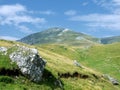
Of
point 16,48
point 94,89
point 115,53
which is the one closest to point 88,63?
point 115,53

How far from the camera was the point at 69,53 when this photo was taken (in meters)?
190

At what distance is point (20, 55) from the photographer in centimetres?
4478

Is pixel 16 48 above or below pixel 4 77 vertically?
above

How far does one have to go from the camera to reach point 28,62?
44.5 meters

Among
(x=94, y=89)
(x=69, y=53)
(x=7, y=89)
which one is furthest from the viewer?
(x=69, y=53)

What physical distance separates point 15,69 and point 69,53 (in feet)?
484

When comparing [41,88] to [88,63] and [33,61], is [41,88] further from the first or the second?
[88,63]

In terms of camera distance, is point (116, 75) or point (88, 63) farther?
point (88, 63)

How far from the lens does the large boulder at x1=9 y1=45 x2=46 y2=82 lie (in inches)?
1735

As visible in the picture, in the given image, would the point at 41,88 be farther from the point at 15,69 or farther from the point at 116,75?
the point at 116,75

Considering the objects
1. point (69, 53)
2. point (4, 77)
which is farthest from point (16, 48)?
point (69, 53)

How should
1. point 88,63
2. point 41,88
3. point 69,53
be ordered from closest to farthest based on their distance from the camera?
point 41,88 → point 88,63 → point 69,53

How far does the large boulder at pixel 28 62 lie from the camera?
44.1 meters

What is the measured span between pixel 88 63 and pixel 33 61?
115 meters
